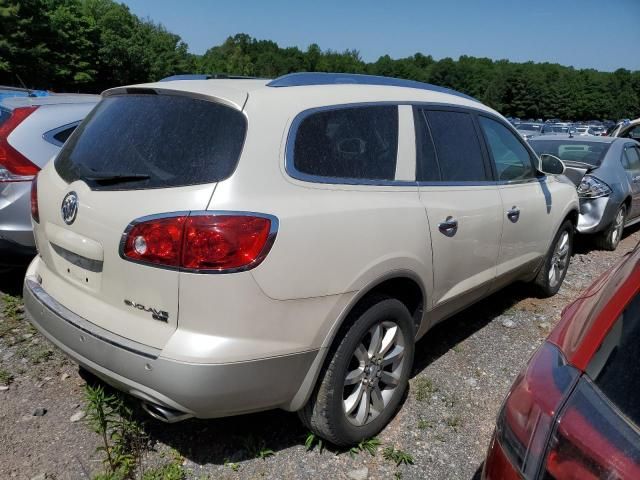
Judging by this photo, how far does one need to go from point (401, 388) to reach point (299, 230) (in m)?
1.24

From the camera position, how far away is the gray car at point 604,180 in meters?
6.61

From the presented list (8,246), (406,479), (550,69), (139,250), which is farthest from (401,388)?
(550,69)

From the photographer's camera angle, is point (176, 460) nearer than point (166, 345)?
No

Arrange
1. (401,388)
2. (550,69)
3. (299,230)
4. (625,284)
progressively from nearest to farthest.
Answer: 1. (625,284)
2. (299,230)
3. (401,388)
4. (550,69)

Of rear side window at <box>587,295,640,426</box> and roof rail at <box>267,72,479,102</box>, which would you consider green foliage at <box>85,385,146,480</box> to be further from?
rear side window at <box>587,295,640,426</box>

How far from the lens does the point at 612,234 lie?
6934 millimetres

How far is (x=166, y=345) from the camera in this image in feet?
6.72

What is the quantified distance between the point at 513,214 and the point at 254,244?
2.28 m

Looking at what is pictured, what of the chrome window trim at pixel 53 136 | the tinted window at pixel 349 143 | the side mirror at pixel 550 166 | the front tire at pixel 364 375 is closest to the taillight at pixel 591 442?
the front tire at pixel 364 375

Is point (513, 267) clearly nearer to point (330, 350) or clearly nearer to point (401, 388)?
point (401, 388)

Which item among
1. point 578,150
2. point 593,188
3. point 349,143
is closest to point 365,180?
point 349,143

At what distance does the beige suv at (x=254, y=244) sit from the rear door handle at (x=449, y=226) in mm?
13

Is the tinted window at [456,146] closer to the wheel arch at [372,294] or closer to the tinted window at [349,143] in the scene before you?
the tinted window at [349,143]

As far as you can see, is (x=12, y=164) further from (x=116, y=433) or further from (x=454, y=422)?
(x=454, y=422)
